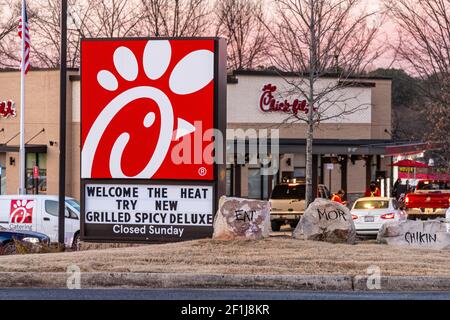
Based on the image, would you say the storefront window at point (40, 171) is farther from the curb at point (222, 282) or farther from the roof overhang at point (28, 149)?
the curb at point (222, 282)

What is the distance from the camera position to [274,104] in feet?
170

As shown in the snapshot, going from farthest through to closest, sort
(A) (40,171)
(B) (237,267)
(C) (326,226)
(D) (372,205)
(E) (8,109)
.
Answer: (A) (40,171), (E) (8,109), (D) (372,205), (C) (326,226), (B) (237,267)

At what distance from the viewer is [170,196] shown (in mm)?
20203

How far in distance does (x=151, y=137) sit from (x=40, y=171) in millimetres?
34453

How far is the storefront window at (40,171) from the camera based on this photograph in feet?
174

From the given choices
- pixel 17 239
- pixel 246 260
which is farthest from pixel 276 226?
pixel 246 260

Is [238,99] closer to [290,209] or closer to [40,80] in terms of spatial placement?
[40,80]

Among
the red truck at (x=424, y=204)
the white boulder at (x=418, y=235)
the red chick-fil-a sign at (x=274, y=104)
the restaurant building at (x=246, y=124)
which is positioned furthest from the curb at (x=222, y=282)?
the red chick-fil-a sign at (x=274, y=104)

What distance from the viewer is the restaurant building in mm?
51656

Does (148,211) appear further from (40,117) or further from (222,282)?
(40,117)

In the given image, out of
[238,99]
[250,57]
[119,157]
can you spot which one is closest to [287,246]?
[119,157]

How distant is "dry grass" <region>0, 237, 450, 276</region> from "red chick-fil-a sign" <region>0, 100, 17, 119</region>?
1433 inches

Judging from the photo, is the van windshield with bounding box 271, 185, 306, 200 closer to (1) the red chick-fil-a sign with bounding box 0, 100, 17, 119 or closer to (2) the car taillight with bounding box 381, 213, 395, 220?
(2) the car taillight with bounding box 381, 213, 395, 220
